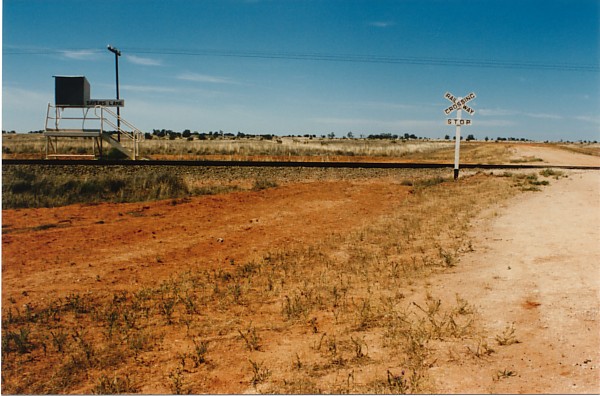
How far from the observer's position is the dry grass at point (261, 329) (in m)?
4.45

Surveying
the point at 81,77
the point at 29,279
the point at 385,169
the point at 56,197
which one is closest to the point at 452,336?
the point at 29,279

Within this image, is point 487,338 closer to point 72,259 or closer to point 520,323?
point 520,323

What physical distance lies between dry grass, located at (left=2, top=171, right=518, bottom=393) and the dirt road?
0.33 meters

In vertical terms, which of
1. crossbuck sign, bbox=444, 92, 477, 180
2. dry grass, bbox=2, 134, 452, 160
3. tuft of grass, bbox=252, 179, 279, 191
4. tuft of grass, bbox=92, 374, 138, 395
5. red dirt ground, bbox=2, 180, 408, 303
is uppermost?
crossbuck sign, bbox=444, 92, 477, 180

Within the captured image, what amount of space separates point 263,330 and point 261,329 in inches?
2.0

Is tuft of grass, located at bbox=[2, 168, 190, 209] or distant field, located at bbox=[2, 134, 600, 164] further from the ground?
distant field, located at bbox=[2, 134, 600, 164]

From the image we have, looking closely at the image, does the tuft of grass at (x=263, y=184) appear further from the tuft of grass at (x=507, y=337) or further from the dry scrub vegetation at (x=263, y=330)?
the tuft of grass at (x=507, y=337)

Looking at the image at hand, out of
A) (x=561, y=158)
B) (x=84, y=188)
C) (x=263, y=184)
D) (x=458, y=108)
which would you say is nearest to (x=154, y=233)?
(x=84, y=188)

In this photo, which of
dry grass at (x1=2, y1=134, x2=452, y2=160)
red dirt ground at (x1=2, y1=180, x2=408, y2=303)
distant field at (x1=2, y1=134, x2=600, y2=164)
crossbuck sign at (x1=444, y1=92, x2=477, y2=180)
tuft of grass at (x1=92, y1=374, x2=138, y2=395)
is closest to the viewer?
tuft of grass at (x1=92, y1=374, x2=138, y2=395)

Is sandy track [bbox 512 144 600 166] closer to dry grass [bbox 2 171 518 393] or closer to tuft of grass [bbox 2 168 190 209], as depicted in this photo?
tuft of grass [bbox 2 168 190 209]

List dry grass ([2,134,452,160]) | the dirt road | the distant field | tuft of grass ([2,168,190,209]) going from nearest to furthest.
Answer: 1. the dirt road
2. tuft of grass ([2,168,190,209])
3. the distant field
4. dry grass ([2,134,452,160])

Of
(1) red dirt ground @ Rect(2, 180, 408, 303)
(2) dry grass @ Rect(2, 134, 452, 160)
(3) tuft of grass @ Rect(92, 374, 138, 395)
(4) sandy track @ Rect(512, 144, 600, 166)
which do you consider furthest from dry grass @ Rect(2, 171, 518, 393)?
(4) sandy track @ Rect(512, 144, 600, 166)

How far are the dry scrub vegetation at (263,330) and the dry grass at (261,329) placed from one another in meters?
0.02

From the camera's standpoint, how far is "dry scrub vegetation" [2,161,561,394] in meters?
4.42
